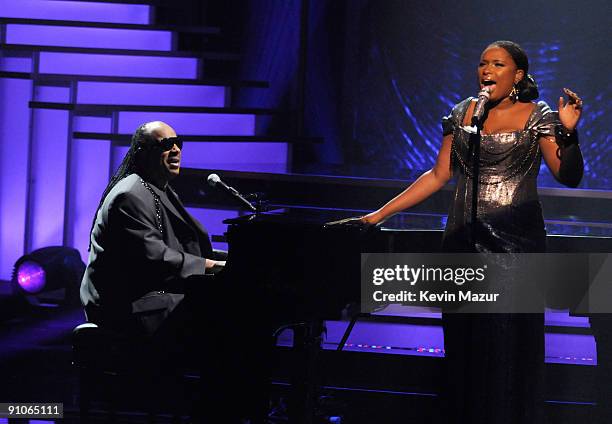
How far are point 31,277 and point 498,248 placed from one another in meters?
4.20

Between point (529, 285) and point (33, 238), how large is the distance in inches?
214

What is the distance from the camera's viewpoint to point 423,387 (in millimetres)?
4520

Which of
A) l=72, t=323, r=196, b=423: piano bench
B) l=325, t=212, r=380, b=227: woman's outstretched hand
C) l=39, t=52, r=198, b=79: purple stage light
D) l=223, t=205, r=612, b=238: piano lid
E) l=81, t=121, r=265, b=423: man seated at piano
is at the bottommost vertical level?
l=72, t=323, r=196, b=423: piano bench

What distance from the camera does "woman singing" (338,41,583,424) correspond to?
10.1ft

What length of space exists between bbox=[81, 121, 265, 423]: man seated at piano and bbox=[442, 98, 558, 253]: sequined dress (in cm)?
A: 92

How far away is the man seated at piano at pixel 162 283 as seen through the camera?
3537 millimetres

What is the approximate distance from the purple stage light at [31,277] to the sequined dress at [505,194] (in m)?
4.01

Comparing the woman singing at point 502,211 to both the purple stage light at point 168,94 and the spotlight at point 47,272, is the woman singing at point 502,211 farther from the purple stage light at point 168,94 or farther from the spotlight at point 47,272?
the purple stage light at point 168,94

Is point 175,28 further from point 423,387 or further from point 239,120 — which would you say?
point 423,387

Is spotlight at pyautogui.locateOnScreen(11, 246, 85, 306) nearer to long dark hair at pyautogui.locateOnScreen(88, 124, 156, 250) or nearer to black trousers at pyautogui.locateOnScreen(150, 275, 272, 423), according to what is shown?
long dark hair at pyautogui.locateOnScreen(88, 124, 156, 250)

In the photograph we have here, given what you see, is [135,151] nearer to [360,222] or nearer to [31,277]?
[360,222]

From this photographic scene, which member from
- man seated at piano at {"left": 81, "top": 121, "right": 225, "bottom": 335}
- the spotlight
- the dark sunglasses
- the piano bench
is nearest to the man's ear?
man seated at piano at {"left": 81, "top": 121, "right": 225, "bottom": 335}

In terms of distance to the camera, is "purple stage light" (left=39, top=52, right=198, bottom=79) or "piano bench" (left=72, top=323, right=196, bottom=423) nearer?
"piano bench" (left=72, top=323, right=196, bottom=423)

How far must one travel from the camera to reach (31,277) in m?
6.45
